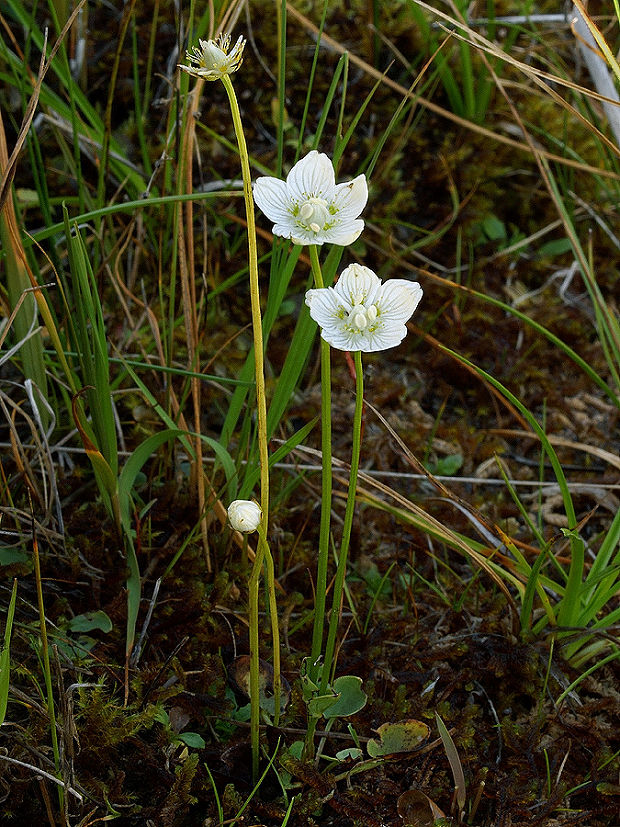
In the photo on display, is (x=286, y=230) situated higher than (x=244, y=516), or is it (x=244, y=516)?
(x=286, y=230)

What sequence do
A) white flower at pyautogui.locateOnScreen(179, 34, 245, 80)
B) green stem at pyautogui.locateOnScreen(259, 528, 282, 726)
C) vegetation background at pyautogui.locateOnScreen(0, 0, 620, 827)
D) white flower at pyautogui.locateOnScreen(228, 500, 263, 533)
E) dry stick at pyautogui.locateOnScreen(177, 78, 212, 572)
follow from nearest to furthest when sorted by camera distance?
1. white flower at pyautogui.locateOnScreen(179, 34, 245, 80)
2. white flower at pyautogui.locateOnScreen(228, 500, 263, 533)
3. green stem at pyautogui.locateOnScreen(259, 528, 282, 726)
4. vegetation background at pyautogui.locateOnScreen(0, 0, 620, 827)
5. dry stick at pyautogui.locateOnScreen(177, 78, 212, 572)

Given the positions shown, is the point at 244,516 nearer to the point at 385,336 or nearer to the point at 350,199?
the point at 385,336

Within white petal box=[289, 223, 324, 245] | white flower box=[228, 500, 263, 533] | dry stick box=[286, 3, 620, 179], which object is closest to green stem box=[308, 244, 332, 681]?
white petal box=[289, 223, 324, 245]

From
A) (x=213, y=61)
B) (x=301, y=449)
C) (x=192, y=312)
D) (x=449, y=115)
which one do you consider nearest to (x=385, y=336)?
(x=213, y=61)

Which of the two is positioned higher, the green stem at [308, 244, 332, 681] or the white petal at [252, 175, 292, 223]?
the white petal at [252, 175, 292, 223]

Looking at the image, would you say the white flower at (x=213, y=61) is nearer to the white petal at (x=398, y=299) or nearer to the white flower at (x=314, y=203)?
the white flower at (x=314, y=203)

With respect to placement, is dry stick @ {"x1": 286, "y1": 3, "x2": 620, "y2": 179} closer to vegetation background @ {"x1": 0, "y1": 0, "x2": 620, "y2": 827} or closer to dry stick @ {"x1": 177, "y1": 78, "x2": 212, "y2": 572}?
vegetation background @ {"x1": 0, "y1": 0, "x2": 620, "y2": 827}

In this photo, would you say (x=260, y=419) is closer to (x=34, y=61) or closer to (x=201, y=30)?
(x=201, y=30)
